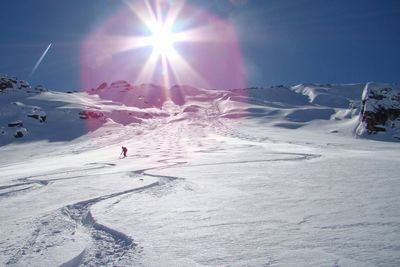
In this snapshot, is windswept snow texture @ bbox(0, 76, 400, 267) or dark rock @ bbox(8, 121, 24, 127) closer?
windswept snow texture @ bbox(0, 76, 400, 267)

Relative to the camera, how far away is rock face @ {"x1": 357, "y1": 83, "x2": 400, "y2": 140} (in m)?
30.5

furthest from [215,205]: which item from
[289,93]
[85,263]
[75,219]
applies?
[289,93]

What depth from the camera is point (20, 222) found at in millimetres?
4477

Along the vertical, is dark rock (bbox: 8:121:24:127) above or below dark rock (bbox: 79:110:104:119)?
below

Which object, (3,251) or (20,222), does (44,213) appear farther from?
(3,251)

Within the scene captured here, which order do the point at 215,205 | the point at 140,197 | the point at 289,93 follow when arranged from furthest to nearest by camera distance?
the point at 289,93 → the point at 140,197 → the point at 215,205

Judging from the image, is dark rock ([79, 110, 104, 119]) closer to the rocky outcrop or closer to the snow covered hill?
the snow covered hill

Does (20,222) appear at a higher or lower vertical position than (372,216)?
lower

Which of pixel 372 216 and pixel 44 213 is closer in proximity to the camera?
pixel 372 216

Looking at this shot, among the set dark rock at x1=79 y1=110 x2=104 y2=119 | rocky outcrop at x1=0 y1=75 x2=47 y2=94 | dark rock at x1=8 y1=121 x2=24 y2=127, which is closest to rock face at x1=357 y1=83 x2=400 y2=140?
dark rock at x1=79 y1=110 x2=104 y2=119

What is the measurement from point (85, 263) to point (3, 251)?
0.96m

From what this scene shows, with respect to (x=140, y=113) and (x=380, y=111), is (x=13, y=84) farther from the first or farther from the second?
(x=380, y=111)

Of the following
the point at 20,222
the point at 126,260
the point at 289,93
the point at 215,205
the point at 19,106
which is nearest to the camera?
the point at 126,260

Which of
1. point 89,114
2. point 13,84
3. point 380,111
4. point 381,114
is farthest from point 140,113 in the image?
point 381,114
